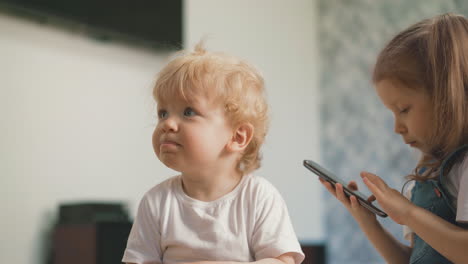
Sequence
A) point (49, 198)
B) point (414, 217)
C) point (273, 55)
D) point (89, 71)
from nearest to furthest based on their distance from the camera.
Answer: point (414, 217) < point (49, 198) < point (89, 71) < point (273, 55)

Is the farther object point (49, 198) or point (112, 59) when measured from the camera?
point (112, 59)

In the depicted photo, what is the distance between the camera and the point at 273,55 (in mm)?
3992

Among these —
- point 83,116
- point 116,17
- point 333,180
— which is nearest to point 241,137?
point 333,180

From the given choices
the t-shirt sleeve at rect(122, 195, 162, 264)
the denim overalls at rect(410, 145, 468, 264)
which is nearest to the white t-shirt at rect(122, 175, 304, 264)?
the t-shirt sleeve at rect(122, 195, 162, 264)

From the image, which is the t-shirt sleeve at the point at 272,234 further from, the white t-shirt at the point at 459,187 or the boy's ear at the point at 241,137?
the white t-shirt at the point at 459,187

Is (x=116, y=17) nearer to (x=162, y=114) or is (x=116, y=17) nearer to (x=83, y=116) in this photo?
(x=83, y=116)

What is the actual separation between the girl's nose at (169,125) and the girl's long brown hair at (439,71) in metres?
0.44

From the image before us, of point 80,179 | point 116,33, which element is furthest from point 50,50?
point 80,179

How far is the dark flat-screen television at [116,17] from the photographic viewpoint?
2557 millimetres

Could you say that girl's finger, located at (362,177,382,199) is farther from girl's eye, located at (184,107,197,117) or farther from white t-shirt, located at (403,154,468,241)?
girl's eye, located at (184,107,197,117)

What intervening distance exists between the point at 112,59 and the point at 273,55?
1.39 m

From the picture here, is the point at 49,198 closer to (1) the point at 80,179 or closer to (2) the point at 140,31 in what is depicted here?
(1) the point at 80,179

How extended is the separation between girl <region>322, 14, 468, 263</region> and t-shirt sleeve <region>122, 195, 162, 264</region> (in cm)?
39

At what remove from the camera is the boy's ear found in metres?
1.06
